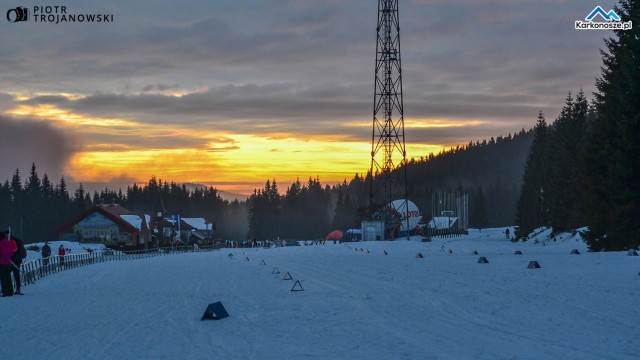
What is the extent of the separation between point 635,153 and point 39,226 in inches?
5306

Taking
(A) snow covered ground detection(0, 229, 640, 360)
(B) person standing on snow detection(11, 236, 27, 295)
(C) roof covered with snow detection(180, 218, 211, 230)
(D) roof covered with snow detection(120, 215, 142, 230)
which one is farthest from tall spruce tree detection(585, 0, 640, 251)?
(C) roof covered with snow detection(180, 218, 211, 230)

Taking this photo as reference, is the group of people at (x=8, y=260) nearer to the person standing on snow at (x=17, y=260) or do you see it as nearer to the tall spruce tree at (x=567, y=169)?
the person standing on snow at (x=17, y=260)

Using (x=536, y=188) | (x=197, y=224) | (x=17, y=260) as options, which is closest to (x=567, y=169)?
(x=536, y=188)

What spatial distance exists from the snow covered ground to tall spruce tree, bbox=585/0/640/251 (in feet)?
38.0

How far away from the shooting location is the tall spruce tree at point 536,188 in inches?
3408

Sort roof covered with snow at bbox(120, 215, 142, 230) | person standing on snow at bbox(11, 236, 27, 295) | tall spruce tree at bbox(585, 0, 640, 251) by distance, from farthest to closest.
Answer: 1. roof covered with snow at bbox(120, 215, 142, 230)
2. tall spruce tree at bbox(585, 0, 640, 251)
3. person standing on snow at bbox(11, 236, 27, 295)

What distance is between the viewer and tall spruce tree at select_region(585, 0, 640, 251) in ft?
129

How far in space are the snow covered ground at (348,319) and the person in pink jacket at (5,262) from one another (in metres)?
0.67

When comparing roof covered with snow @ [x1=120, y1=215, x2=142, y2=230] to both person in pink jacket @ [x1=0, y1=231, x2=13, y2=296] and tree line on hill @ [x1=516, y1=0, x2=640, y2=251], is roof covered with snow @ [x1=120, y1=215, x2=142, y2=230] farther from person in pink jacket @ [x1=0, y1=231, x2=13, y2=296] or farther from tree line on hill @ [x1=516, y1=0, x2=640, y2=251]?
person in pink jacket @ [x1=0, y1=231, x2=13, y2=296]

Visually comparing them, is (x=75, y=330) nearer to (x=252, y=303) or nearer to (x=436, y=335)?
(x=252, y=303)

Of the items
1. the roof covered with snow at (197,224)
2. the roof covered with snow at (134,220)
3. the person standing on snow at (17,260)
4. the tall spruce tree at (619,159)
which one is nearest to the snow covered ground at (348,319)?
the person standing on snow at (17,260)

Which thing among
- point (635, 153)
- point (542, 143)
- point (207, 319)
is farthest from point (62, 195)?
point (207, 319)

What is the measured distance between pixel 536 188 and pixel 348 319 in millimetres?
80575

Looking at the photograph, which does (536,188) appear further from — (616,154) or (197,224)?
(197,224)
